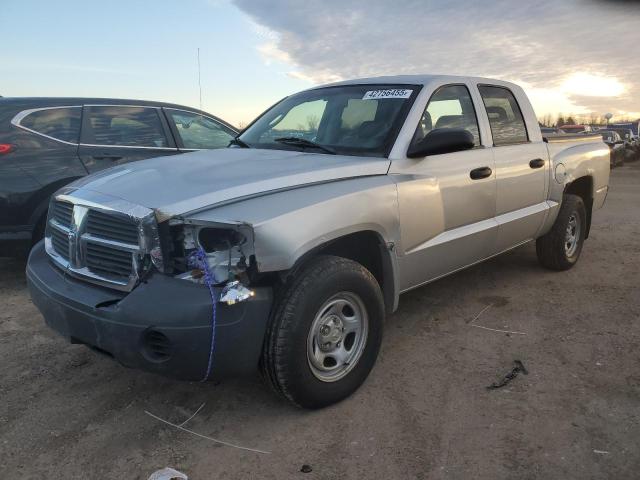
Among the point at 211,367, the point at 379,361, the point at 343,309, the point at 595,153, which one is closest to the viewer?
the point at 211,367

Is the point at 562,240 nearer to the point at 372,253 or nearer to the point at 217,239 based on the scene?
the point at 372,253

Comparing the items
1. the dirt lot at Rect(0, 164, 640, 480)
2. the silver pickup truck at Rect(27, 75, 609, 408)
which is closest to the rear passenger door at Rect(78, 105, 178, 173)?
the dirt lot at Rect(0, 164, 640, 480)

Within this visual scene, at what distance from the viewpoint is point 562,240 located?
550 centimetres

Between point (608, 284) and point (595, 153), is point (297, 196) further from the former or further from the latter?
point (595, 153)

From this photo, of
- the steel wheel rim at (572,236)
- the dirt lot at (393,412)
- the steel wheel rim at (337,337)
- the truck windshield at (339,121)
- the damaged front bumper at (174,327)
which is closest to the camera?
the damaged front bumper at (174,327)

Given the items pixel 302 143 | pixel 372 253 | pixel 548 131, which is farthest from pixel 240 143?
pixel 548 131

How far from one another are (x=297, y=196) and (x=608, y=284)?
392cm

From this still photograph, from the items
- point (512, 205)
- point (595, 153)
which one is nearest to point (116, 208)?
point (512, 205)

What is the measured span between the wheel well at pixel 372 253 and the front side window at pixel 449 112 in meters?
0.79

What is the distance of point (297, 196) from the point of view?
2844 millimetres

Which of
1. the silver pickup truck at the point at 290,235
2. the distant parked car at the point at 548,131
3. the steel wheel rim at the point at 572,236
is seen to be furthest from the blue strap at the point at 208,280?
the steel wheel rim at the point at 572,236

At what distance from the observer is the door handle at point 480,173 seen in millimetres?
3990

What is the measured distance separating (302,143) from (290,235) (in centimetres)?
136

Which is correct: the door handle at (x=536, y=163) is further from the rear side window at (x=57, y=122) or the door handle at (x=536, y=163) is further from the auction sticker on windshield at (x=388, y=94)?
the rear side window at (x=57, y=122)
